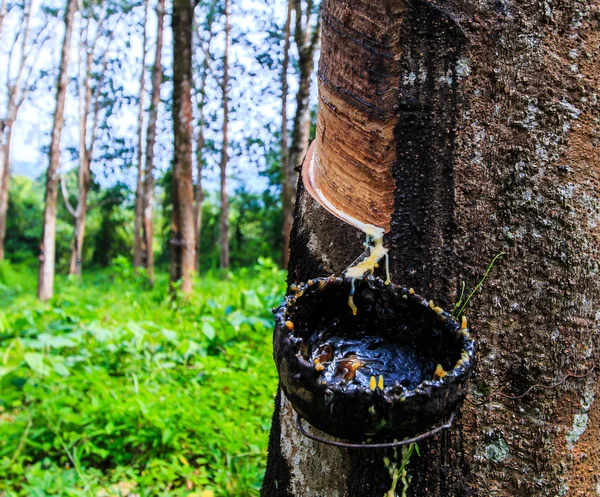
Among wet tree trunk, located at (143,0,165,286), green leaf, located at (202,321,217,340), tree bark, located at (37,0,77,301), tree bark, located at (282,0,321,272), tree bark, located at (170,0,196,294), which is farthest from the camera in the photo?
wet tree trunk, located at (143,0,165,286)

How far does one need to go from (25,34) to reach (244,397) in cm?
1743

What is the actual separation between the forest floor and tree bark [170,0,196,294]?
2103 millimetres

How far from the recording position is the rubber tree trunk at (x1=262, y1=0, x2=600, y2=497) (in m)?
0.99

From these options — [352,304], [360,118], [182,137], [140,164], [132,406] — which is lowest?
[140,164]

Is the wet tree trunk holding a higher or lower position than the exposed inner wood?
lower

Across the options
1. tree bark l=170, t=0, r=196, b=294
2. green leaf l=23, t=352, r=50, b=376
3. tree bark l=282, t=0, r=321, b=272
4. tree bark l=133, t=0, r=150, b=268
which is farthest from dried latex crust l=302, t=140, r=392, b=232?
tree bark l=133, t=0, r=150, b=268

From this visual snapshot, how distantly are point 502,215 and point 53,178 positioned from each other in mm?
8964

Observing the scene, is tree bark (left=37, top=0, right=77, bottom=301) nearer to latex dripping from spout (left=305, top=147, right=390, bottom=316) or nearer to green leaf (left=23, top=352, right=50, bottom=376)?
green leaf (left=23, top=352, right=50, bottom=376)

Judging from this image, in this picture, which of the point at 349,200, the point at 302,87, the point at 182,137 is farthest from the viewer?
the point at 302,87

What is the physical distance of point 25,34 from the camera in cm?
1587

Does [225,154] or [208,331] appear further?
[225,154]

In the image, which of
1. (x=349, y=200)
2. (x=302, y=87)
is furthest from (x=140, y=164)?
(x=349, y=200)

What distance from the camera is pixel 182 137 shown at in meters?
6.17

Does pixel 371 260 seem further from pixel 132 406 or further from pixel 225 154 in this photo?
pixel 225 154
